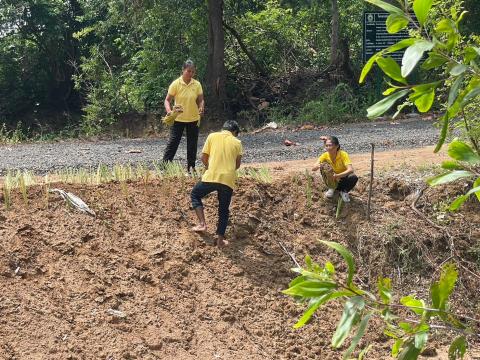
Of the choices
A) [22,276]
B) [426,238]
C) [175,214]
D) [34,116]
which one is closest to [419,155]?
[426,238]

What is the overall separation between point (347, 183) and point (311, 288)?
7.01 m

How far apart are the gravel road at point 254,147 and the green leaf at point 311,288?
9.10 meters

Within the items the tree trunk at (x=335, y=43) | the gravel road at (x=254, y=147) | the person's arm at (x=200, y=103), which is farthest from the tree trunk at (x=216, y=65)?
the person's arm at (x=200, y=103)

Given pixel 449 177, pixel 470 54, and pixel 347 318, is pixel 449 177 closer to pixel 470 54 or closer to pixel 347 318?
pixel 470 54

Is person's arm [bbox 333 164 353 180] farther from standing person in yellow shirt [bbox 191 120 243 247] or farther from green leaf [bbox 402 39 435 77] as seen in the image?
green leaf [bbox 402 39 435 77]

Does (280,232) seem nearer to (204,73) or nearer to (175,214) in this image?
(175,214)

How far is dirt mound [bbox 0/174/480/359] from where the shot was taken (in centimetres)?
714

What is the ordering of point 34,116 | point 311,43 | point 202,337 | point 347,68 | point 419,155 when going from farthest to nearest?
point 34,116 → point 311,43 → point 347,68 → point 419,155 → point 202,337

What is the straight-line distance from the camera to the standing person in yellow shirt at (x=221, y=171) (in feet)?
26.4

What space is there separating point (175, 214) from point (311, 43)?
12.1 meters

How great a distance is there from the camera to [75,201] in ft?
27.3

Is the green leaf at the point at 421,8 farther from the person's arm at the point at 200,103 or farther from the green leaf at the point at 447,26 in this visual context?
the person's arm at the point at 200,103

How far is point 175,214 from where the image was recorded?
866cm

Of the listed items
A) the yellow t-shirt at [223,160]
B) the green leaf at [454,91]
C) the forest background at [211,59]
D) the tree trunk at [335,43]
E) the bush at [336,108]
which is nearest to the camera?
Result: the green leaf at [454,91]
